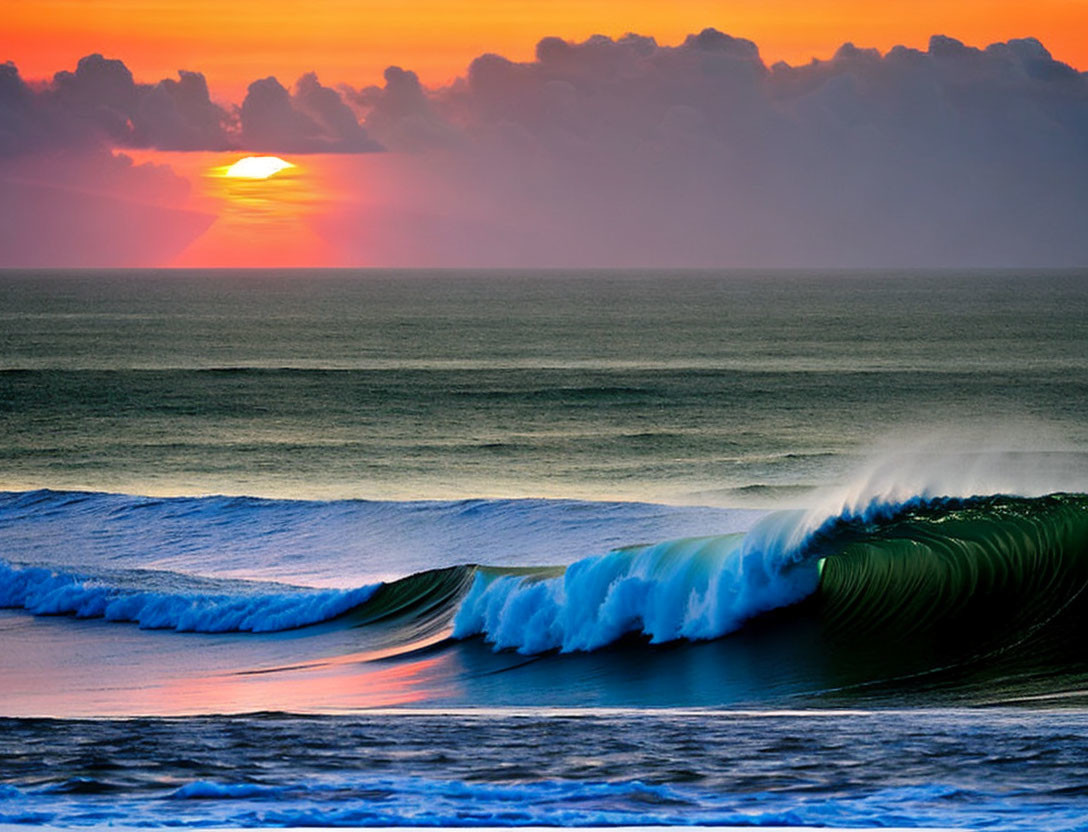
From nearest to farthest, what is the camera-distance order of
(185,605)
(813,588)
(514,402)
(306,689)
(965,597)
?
1. (306,689)
2. (965,597)
3. (813,588)
4. (185,605)
5. (514,402)

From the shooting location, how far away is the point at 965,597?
998 cm

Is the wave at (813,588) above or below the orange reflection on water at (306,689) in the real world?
above

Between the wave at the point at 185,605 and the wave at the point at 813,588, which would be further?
the wave at the point at 185,605

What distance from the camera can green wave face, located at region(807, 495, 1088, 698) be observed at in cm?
872

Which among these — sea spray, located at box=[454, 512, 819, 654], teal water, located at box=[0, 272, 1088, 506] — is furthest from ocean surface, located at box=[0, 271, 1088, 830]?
teal water, located at box=[0, 272, 1088, 506]

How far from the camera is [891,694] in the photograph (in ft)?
26.7

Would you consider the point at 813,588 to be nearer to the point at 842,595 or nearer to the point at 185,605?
the point at 842,595

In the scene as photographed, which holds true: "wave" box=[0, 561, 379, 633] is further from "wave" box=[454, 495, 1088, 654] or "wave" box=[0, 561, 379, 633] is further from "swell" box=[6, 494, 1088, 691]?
"wave" box=[454, 495, 1088, 654]

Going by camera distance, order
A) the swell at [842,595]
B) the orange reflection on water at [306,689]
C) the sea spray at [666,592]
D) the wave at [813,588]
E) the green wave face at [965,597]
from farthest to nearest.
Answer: the sea spray at [666,592]
the wave at [813,588]
the swell at [842,595]
the green wave face at [965,597]
the orange reflection on water at [306,689]

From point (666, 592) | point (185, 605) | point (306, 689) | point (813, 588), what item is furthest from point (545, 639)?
point (185, 605)

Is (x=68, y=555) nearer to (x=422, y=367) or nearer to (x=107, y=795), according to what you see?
(x=107, y=795)

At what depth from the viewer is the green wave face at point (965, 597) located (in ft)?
28.6

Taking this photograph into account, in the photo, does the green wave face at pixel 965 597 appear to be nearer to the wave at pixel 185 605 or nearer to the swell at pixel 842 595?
the swell at pixel 842 595

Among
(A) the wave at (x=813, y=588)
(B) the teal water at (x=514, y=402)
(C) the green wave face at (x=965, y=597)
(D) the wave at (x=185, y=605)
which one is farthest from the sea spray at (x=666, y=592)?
(B) the teal water at (x=514, y=402)
